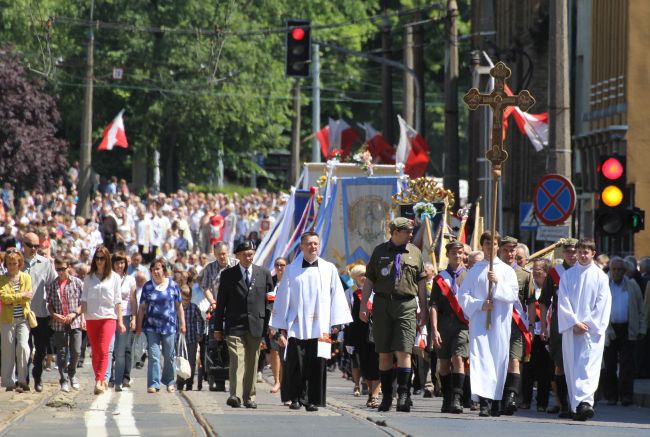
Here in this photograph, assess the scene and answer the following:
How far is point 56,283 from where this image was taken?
2214 centimetres

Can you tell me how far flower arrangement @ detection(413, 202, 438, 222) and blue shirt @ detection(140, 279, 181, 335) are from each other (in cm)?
606

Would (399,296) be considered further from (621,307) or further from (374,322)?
(621,307)

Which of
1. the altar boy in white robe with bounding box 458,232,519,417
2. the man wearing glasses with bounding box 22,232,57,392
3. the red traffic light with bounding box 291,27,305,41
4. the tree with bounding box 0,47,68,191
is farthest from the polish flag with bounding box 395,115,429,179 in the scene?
the tree with bounding box 0,47,68,191

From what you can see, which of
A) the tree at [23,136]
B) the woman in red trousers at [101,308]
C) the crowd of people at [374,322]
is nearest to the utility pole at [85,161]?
the tree at [23,136]

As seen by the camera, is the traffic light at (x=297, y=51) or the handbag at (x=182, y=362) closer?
the handbag at (x=182, y=362)

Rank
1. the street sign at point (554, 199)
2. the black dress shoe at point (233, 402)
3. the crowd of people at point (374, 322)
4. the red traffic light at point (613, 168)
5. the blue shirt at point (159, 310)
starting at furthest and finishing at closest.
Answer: the street sign at point (554, 199) → the red traffic light at point (613, 168) → the blue shirt at point (159, 310) → the black dress shoe at point (233, 402) → the crowd of people at point (374, 322)

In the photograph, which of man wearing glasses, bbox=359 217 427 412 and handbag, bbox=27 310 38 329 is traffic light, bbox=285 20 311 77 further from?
man wearing glasses, bbox=359 217 427 412

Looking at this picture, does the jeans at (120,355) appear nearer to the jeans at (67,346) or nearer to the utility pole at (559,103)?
the jeans at (67,346)

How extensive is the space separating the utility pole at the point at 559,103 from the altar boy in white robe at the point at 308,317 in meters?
7.39

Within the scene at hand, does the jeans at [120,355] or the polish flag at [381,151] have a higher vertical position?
the polish flag at [381,151]

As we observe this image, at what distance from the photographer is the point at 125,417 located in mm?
17000

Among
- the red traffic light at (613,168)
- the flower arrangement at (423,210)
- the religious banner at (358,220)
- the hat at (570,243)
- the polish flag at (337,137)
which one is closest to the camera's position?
the hat at (570,243)

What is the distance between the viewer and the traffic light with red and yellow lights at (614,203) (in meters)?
22.7

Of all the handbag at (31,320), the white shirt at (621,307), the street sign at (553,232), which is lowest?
the handbag at (31,320)
